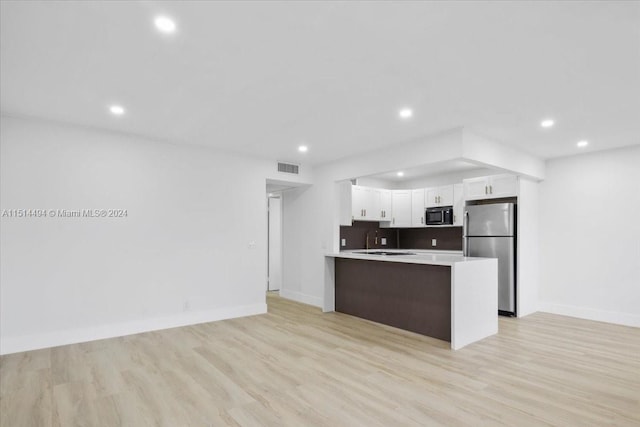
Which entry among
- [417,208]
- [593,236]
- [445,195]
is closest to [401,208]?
[417,208]

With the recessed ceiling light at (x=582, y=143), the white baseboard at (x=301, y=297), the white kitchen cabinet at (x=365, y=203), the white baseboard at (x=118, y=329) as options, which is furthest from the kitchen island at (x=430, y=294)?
the recessed ceiling light at (x=582, y=143)

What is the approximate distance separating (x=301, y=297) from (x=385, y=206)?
8.86 ft

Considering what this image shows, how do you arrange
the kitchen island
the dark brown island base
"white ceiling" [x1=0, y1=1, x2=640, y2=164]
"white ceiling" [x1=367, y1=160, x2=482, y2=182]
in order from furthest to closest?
"white ceiling" [x1=367, y1=160, x2=482, y2=182] → the dark brown island base → the kitchen island → "white ceiling" [x1=0, y1=1, x2=640, y2=164]

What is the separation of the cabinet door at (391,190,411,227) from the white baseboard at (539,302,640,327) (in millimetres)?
2920

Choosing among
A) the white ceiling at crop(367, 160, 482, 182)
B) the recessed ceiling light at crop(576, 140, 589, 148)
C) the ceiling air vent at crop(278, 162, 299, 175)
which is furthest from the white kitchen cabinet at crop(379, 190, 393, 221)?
the recessed ceiling light at crop(576, 140, 589, 148)

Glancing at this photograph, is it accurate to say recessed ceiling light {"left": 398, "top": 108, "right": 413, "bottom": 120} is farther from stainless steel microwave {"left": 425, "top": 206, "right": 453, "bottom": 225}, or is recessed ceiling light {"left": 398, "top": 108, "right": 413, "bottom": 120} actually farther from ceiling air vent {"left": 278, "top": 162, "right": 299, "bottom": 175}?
stainless steel microwave {"left": 425, "top": 206, "right": 453, "bottom": 225}

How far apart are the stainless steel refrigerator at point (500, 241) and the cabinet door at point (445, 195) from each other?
0.94 meters

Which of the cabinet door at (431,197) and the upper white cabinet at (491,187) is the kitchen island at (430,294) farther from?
the cabinet door at (431,197)

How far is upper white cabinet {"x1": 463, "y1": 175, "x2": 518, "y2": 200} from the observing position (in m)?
5.70

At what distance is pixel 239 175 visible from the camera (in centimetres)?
572

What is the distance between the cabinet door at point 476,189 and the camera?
6.08 m

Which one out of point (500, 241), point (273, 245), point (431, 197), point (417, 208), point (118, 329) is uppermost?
point (431, 197)

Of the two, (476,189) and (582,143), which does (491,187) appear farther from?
(582,143)

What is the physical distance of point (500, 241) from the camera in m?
5.68
